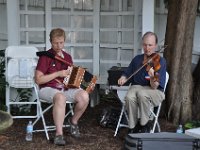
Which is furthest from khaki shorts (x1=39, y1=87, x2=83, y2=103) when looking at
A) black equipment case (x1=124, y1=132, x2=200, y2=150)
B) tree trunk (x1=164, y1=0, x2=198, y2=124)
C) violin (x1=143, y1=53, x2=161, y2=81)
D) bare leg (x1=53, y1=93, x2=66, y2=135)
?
tree trunk (x1=164, y1=0, x2=198, y2=124)

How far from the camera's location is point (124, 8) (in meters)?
7.30

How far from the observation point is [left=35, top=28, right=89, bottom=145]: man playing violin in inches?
199

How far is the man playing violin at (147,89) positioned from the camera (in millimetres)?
5086

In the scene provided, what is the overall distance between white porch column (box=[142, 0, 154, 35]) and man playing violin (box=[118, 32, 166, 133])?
3.99 ft

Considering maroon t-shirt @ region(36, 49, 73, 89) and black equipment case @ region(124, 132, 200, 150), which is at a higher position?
maroon t-shirt @ region(36, 49, 73, 89)

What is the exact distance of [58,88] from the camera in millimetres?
5273

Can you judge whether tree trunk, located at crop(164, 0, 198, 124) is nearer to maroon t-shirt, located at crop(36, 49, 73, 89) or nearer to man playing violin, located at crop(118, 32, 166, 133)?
man playing violin, located at crop(118, 32, 166, 133)

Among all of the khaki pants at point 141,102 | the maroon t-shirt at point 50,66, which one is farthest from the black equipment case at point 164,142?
the maroon t-shirt at point 50,66

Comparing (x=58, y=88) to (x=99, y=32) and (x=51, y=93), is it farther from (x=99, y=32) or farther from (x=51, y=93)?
(x=99, y=32)

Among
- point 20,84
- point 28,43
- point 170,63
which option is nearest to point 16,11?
point 28,43

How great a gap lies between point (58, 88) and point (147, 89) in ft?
3.08

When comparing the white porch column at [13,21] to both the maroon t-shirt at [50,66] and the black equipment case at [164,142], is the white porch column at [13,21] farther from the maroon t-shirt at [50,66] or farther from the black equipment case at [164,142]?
the black equipment case at [164,142]

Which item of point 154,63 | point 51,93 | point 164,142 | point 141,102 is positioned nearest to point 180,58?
point 154,63

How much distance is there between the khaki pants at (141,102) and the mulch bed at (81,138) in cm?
33
